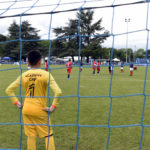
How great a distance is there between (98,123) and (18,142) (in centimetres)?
172

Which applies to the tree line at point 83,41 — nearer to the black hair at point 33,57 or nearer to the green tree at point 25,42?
the green tree at point 25,42

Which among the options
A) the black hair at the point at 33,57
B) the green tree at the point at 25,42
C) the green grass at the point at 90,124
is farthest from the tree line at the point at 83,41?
the green grass at the point at 90,124

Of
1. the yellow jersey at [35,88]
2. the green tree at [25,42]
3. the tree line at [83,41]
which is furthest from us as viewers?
the green tree at [25,42]

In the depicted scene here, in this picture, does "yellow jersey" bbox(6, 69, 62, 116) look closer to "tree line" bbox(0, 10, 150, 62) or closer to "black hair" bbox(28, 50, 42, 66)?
"black hair" bbox(28, 50, 42, 66)

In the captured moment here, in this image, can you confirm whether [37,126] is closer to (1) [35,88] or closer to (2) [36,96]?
(2) [36,96]

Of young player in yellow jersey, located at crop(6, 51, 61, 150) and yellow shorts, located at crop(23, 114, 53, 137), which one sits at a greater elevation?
young player in yellow jersey, located at crop(6, 51, 61, 150)

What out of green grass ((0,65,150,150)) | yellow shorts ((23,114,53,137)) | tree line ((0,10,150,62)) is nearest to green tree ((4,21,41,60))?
tree line ((0,10,150,62))

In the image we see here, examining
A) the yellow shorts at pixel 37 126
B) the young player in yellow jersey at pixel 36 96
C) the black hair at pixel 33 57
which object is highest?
the black hair at pixel 33 57

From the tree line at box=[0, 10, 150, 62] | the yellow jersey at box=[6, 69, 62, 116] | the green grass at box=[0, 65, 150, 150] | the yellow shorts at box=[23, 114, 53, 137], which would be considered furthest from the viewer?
the green grass at box=[0, 65, 150, 150]

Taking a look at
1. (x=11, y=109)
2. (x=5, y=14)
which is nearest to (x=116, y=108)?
(x=11, y=109)

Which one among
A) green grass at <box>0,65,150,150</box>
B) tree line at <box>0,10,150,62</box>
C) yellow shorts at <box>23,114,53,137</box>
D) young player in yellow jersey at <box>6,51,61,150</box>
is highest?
tree line at <box>0,10,150,62</box>

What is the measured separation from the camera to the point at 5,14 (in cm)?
311

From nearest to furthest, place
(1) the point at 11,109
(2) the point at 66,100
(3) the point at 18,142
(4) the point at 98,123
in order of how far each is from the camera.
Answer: (3) the point at 18,142
(4) the point at 98,123
(1) the point at 11,109
(2) the point at 66,100

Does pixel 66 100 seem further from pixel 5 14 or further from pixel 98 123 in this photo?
pixel 5 14
